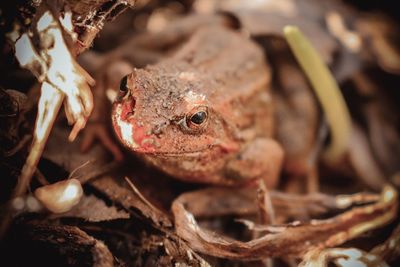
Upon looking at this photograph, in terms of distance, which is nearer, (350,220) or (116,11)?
(116,11)

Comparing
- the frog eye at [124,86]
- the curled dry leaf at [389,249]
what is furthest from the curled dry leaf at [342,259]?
the frog eye at [124,86]

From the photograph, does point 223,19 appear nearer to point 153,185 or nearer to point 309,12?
point 309,12

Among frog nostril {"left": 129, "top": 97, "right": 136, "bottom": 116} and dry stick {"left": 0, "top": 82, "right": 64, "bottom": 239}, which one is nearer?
dry stick {"left": 0, "top": 82, "right": 64, "bottom": 239}

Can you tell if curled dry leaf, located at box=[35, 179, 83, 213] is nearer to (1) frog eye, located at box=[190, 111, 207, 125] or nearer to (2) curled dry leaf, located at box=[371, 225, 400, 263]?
(1) frog eye, located at box=[190, 111, 207, 125]

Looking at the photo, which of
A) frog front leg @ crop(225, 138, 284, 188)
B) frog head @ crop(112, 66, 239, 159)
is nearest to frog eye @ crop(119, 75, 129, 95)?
frog head @ crop(112, 66, 239, 159)

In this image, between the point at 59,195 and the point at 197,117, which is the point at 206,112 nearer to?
the point at 197,117

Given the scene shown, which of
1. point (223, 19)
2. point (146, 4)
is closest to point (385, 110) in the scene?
point (223, 19)
